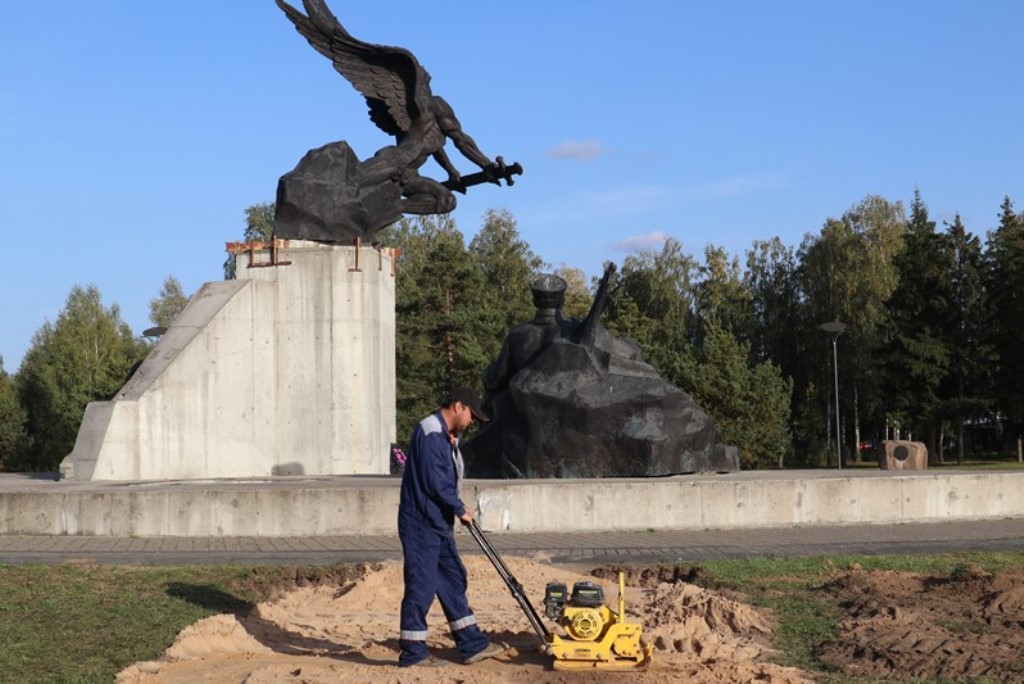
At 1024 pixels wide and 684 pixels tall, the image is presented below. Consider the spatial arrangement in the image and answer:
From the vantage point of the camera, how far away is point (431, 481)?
25.0ft

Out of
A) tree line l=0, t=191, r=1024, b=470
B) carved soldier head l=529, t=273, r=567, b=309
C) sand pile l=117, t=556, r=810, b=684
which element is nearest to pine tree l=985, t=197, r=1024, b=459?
tree line l=0, t=191, r=1024, b=470

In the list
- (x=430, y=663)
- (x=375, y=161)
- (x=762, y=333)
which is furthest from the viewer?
(x=762, y=333)

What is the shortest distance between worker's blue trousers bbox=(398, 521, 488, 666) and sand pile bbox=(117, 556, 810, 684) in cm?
14

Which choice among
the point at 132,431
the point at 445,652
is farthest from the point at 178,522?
the point at 445,652

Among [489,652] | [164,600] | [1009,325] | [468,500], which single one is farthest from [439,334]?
[489,652]

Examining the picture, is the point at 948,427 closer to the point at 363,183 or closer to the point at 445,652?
the point at 363,183

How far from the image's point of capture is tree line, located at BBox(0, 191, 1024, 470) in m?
44.2

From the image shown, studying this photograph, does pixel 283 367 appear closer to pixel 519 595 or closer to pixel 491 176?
pixel 491 176

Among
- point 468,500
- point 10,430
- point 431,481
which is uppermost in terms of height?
point 10,430

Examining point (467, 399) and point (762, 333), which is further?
point (762, 333)

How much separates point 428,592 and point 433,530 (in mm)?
355

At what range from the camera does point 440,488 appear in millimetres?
7613

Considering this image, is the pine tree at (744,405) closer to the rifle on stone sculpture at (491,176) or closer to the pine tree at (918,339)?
the pine tree at (918,339)

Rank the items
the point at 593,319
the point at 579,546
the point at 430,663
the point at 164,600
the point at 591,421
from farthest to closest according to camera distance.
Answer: the point at 593,319 → the point at 591,421 → the point at 579,546 → the point at 164,600 → the point at 430,663
